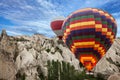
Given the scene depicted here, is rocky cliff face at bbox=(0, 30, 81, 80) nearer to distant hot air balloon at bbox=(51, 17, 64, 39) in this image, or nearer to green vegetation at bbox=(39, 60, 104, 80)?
green vegetation at bbox=(39, 60, 104, 80)

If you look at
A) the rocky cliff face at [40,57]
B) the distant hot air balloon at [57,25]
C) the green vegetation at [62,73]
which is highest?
the distant hot air balloon at [57,25]

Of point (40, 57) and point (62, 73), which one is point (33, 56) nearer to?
point (40, 57)

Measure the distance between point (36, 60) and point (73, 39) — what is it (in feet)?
125

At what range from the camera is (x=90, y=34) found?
28469mm

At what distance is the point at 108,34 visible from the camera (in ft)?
96.9

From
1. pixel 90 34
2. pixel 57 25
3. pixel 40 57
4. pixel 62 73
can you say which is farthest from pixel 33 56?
pixel 90 34

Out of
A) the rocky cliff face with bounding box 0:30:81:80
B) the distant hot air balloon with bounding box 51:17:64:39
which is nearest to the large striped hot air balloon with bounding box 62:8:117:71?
the rocky cliff face with bounding box 0:30:81:80

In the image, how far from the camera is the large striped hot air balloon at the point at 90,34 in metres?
28.5

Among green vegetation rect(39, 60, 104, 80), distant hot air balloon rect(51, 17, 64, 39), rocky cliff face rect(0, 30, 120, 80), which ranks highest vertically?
distant hot air balloon rect(51, 17, 64, 39)

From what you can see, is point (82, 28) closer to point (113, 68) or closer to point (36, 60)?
point (36, 60)

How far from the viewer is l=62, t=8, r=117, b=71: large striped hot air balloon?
2850 cm

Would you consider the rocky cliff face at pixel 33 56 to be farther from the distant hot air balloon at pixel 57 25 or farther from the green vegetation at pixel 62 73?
the distant hot air balloon at pixel 57 25

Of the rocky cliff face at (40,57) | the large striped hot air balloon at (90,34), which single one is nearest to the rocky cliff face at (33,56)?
the rocky cliff face at (40,57)

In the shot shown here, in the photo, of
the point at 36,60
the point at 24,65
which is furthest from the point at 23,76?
the point at 36,60
